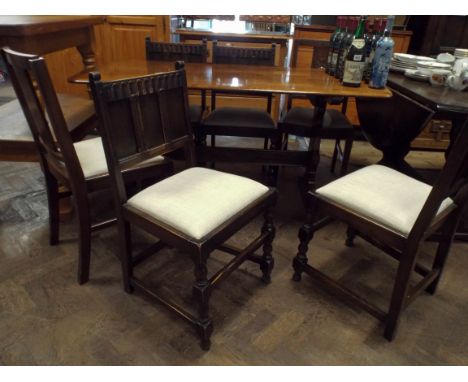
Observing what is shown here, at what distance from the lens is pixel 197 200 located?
1.24m

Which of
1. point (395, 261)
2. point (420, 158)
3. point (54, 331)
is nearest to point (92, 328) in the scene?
point (54, 331)

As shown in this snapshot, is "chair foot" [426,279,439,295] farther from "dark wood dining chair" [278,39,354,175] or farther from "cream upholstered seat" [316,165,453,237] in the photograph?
"dark wood dining chair" [278,39,354,175]

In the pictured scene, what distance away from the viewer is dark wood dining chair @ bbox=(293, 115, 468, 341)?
3.69 feet

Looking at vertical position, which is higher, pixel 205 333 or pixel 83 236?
pixel 83 236

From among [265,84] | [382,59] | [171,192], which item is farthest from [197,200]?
[382,59]

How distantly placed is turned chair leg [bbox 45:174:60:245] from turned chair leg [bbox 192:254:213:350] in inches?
36.9

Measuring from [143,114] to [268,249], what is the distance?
76 cm

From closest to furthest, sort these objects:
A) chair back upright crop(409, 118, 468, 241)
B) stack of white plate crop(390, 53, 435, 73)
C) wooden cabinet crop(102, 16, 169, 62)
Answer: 1. chair back upright crop(409, 118, 468, 241)
2. stack of white plate crop(390, 53, 435, 73)
3. wooden cabinet crop(102, 16, 169, 62)

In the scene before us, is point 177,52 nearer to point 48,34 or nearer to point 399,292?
point 48,34

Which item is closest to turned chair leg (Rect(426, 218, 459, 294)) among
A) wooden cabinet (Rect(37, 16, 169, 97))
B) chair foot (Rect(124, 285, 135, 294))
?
chair foot (Rect(124, 285, 135, 294))

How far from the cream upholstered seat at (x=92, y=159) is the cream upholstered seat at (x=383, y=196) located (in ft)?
2.58

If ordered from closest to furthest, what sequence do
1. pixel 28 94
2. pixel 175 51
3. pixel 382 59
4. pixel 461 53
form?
pixel 28 94 → pixel 382 59 → pixel 461 53 → pixel 175 51

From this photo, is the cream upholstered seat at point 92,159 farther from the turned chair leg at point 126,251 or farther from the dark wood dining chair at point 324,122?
the dark wood dining chair at point 324,122

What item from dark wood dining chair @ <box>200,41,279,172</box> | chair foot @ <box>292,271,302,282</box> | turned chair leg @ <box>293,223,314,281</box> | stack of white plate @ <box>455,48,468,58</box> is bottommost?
chair foot @ <box>292,271,302,282</box>
